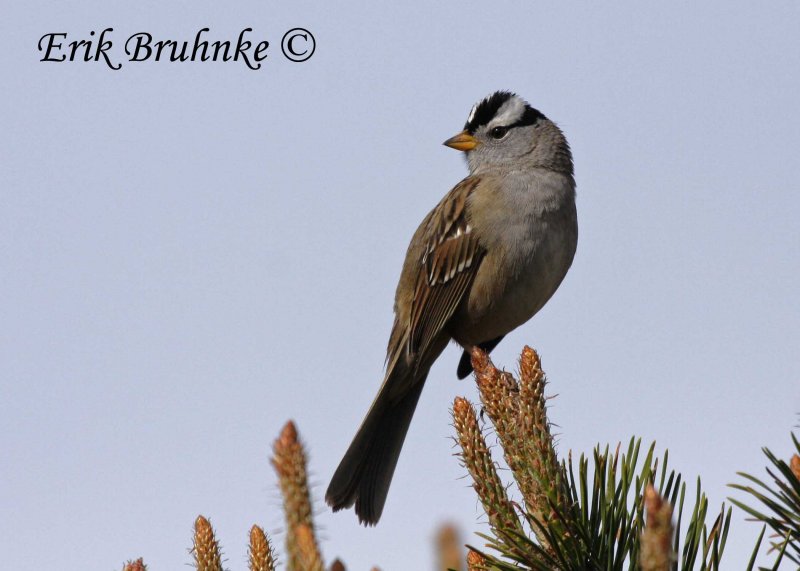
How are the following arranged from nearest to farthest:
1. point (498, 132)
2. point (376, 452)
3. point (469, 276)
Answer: point (376, 452) < point (469, 276) < point (498, 132)

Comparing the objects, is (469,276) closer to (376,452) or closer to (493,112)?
(376,452)

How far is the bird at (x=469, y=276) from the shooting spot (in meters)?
4.18

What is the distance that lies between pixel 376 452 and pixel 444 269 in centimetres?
89

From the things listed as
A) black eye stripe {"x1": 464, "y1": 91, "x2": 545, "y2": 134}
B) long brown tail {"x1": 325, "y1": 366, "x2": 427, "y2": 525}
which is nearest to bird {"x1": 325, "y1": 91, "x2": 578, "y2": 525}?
long brown tail {"x1": 325, "y1": 366, "x2": 427, "y2": 525}

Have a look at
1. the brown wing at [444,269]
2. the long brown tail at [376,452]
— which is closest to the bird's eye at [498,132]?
the brown wing at [444,269]

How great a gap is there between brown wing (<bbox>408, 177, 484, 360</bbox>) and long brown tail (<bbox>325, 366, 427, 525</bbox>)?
0.78 feet

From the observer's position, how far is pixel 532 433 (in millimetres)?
1968

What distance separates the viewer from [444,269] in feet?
14.6

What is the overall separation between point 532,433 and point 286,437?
947 millimetres

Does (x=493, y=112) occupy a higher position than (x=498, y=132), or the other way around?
(x=493, y=112)

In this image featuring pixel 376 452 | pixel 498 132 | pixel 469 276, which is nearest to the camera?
pixel 376 452

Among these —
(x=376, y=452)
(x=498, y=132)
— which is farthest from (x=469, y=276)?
(x=498, y=132)

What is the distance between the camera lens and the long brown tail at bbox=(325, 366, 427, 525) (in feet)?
12.6

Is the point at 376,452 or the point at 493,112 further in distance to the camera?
the point at 493,112
